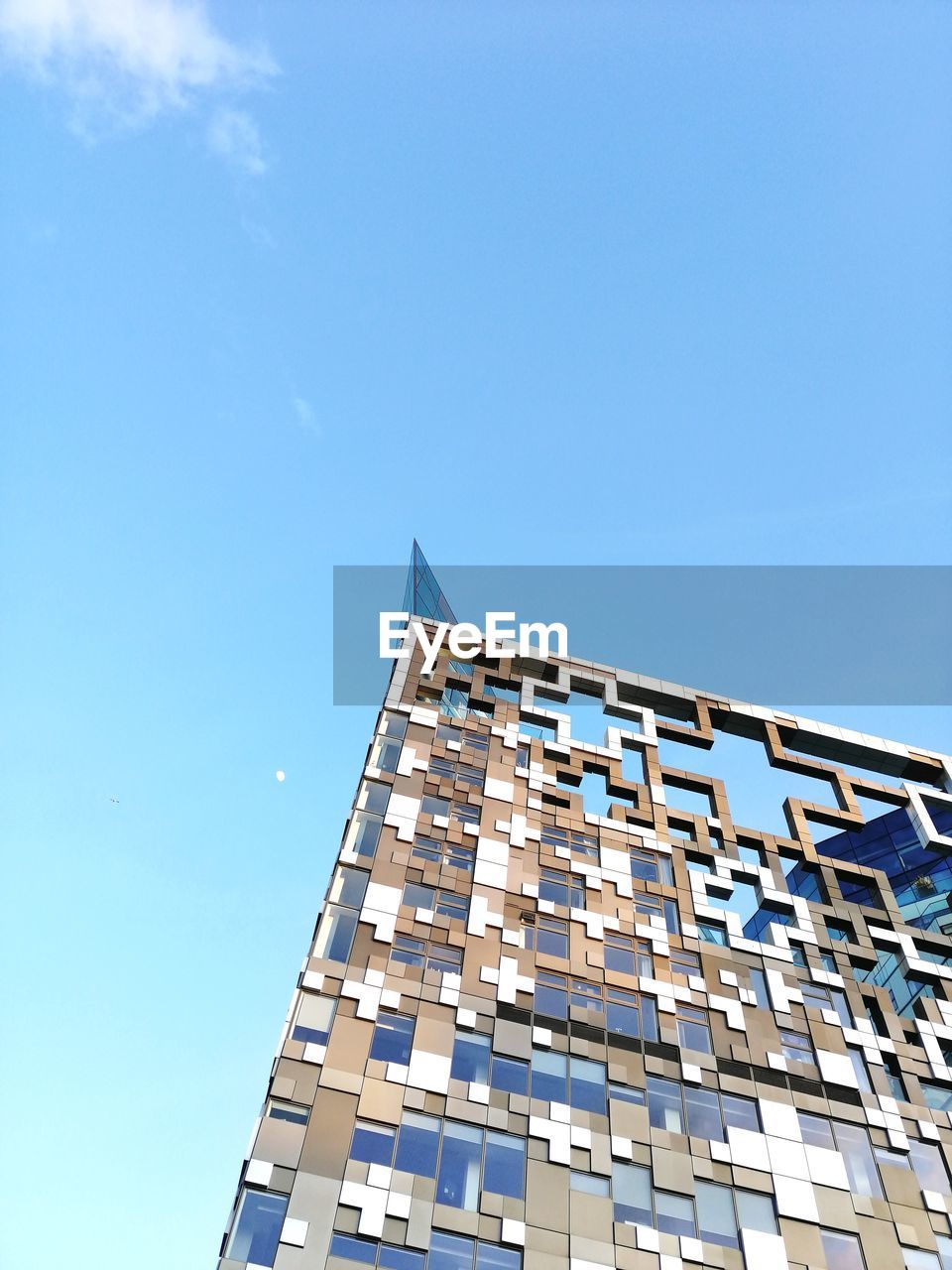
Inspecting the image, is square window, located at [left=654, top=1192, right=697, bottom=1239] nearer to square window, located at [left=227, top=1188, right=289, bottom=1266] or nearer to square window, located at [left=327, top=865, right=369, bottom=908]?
square window, located at [left=227, top=1188, right=289, bottom=1266]

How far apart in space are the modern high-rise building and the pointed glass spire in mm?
7579

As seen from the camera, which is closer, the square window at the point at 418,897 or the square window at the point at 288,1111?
the square window at the point at 288,1111

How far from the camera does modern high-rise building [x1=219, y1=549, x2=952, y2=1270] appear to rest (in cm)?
3012

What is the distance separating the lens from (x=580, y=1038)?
116 ft

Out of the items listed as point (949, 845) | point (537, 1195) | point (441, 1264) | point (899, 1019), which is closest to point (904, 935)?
point (899, 1019)

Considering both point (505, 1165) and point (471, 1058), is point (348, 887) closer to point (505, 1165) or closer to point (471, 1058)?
point (471, 1058)

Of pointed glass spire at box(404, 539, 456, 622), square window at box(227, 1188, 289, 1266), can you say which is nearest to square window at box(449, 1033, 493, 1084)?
square window at box(227, 1188, 289, 1266)

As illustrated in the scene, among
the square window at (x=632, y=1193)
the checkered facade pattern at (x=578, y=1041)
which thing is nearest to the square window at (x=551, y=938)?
the checkered facade pattern at (x=578, y=1041)

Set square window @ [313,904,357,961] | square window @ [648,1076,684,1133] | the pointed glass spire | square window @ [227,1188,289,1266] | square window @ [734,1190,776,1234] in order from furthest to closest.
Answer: the pointed glass spire, square window @ [313,904,357,961], square window @ [648,1076,684,1133], square window @ [734,1190,776,1234], square window @ [227,1188,289,1266]

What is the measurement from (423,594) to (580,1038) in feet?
91.3

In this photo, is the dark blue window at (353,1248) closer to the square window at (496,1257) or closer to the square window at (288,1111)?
the square window at (496,1257)

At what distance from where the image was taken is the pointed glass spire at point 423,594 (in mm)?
Result: 56156

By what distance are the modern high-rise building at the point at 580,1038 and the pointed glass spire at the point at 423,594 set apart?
7579 millimetres

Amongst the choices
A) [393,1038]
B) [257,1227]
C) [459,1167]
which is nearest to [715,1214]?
[459,1167]
